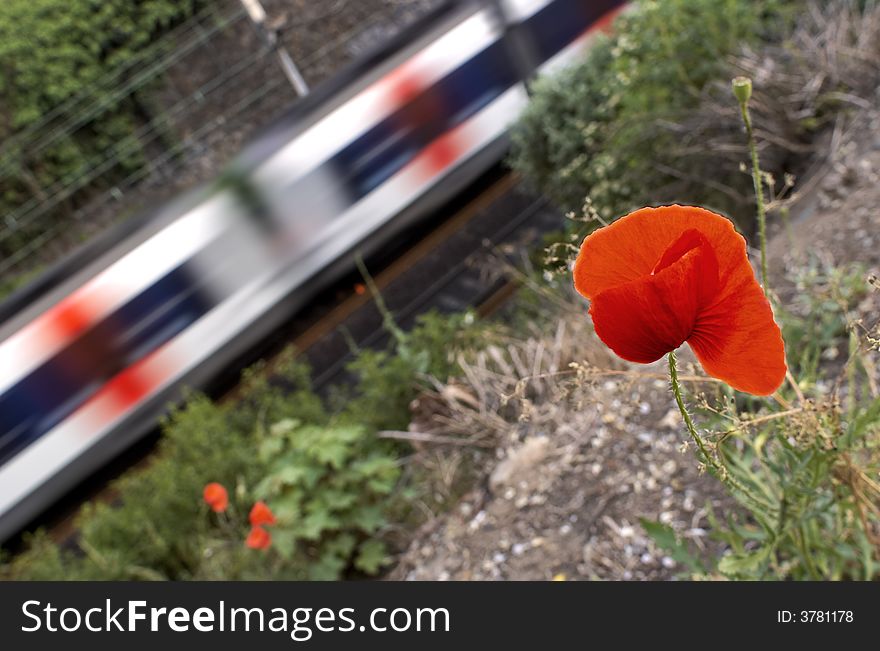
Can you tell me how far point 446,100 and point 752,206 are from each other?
3.77 m

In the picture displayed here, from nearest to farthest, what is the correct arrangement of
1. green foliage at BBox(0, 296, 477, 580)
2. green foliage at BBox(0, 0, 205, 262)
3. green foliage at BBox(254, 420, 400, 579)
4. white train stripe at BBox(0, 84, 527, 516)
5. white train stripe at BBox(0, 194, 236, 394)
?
green foliage at BBox(254, 420, 400, 579) → green foliage at BBox(0, 296, 477, 580) → white train stripe at BBox(0, 194, 236, 394) → white train stripe at BBox(0, 84, 527, 516) → green foliage at BBox(0, 0, 205, 262)

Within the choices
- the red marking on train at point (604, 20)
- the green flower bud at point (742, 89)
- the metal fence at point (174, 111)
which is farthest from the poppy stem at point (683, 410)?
the metal fence at point (174, 111)

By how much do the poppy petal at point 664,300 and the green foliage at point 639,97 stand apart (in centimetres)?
299

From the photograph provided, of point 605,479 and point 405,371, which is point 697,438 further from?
point 405,371

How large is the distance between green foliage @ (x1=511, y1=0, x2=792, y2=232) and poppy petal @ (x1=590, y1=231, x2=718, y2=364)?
299 cm

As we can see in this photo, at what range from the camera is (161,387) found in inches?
260

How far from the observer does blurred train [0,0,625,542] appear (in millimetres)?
6121

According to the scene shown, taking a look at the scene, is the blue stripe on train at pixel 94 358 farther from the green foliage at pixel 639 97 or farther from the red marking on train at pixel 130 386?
the green foliage at pixel 639 97

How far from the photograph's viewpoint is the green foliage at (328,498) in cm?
326

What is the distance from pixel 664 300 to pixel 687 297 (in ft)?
0.07

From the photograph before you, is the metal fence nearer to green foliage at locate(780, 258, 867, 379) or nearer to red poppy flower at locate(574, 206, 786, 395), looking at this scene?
green foliage at locate(780, 258, 867, 379)

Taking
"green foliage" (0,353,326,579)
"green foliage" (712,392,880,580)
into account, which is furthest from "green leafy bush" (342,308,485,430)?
"green foliage" (712,392,880,580)

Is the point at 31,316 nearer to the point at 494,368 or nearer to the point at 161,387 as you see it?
the point at 161,387

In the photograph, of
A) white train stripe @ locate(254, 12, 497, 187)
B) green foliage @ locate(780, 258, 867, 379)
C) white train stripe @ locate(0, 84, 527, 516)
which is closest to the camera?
green foliage @ locate(780, 258, 867, 379)
